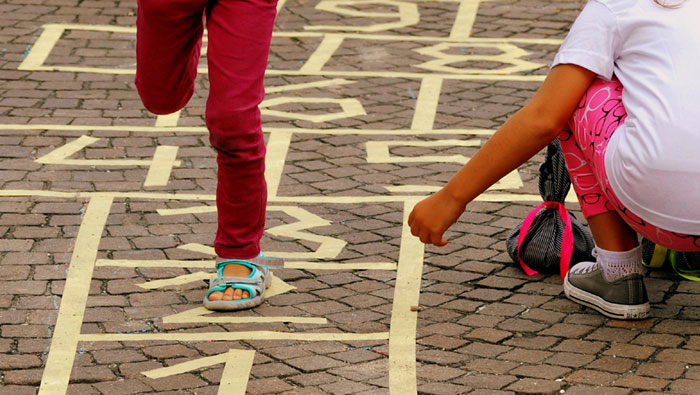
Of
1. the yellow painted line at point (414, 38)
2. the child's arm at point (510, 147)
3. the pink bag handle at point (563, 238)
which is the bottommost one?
the yellow painted line at point (414, 38)

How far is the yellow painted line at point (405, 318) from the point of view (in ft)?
12.4

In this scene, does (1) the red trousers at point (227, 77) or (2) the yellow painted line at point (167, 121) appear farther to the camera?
(2) the yellow painted line at point (167, 121)

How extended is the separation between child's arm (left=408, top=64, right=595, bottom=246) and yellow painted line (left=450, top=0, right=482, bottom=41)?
4230 mm

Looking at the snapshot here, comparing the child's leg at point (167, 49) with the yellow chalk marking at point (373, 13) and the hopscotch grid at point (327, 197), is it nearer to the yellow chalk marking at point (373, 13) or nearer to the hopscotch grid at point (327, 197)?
the hopscotch grid at point (327, 197)

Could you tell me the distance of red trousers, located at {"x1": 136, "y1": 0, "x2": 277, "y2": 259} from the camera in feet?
13.0

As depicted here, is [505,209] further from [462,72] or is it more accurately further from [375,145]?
[462,72]

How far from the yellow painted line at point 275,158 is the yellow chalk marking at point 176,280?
0.84 m

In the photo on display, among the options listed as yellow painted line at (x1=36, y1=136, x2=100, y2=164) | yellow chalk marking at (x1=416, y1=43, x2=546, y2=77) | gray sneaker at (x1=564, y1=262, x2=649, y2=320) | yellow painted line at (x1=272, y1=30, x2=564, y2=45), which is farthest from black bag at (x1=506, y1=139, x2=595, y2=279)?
yellow painted line at (x1=272, y1=30, x2=564, y2=45)

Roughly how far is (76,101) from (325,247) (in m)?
2.36

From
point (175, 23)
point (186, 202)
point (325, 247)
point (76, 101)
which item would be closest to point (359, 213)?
point (325, 247)

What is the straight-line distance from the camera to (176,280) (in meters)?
4.57

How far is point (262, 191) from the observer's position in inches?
167

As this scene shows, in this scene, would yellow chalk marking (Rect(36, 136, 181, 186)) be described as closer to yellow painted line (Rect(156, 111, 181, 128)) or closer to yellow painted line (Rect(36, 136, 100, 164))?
yellow painted line (Rect(36, 136, 100, 164))

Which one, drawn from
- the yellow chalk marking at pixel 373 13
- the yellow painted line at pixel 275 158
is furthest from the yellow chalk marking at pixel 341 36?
the yellow painted line at pixel 275 158
